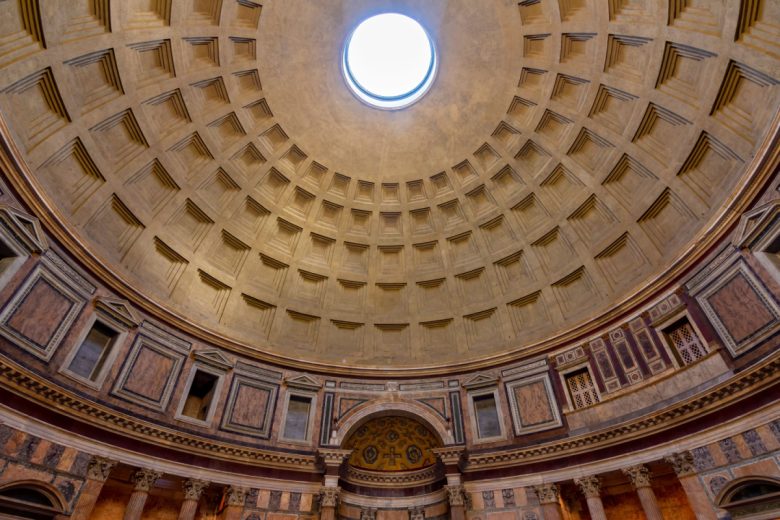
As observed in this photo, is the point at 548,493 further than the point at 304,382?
No

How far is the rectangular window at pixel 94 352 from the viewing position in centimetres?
1375

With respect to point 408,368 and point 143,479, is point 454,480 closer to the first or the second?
point 408,368

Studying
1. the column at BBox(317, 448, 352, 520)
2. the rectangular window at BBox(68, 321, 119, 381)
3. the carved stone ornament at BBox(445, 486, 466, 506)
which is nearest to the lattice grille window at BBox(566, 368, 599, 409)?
the carved stone ornament at BBox(445, 486, 466, 506)

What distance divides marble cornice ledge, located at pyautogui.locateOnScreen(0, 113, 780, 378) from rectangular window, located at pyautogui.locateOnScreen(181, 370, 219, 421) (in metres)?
1.47

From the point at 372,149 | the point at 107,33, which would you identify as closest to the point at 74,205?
the point at 107,33

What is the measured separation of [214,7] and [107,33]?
164 inches

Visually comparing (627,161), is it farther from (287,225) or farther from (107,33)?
(107,33)

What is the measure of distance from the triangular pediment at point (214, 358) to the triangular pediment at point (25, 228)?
6.72 m

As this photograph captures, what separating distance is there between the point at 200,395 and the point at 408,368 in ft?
31.0

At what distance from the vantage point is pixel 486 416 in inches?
719

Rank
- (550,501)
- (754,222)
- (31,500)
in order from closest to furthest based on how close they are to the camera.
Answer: (31,500) < (754,222) < (550,501)

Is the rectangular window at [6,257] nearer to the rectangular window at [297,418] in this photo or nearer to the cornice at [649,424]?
the rectangular window at [297,418]

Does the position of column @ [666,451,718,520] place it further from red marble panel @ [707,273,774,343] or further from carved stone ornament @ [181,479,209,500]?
carved stone ornament @ [181,479,209,500]

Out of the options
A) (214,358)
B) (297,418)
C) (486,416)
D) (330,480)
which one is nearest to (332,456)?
(330,480)
